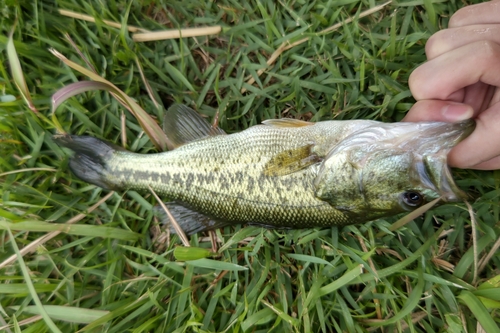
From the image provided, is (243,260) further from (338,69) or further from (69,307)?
(338,69)

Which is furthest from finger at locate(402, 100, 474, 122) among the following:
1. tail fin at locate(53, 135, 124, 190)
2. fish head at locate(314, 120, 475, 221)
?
tail fin at locate(53, 135, 124, 190)

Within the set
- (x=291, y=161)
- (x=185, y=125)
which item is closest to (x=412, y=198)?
(x=291, y=161)

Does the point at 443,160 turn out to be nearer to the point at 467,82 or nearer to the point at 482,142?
the point at 482,142

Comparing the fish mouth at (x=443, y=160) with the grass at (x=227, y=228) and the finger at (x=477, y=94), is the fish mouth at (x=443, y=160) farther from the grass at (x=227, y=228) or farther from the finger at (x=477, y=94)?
the grass at (x=227, y=228)

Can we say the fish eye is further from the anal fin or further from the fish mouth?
the anal fin

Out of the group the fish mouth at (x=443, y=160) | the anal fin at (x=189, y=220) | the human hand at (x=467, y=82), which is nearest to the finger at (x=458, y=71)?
the human hand at (x=467, y=82)

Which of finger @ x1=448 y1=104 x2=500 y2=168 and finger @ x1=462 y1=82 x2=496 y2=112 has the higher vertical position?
finger @ x1=462 y1=82 x2=496 y2=112
